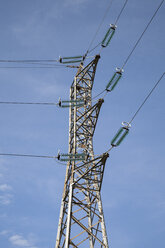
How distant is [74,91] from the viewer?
1895cm

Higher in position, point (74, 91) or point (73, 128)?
point (74, 91)

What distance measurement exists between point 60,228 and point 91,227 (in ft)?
4.56

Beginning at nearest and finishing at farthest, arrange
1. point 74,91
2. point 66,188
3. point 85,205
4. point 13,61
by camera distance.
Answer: point 85,205 < point 66,188 < point 74,91 < point 13,61

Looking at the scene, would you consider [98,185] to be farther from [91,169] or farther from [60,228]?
[60,228]

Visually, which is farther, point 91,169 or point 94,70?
point 94,70

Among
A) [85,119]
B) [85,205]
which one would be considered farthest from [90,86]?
[85,205]

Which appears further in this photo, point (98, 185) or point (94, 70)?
point (94, 70)

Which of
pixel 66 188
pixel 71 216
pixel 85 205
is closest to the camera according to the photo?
pixel 71 216

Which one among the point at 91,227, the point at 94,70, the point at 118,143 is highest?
the point at 94,70

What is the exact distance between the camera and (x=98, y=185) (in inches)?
575

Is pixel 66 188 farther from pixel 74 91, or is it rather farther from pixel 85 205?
pixel 74 91

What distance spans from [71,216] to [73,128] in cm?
541

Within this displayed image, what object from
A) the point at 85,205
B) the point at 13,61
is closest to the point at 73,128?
the point at 85,205

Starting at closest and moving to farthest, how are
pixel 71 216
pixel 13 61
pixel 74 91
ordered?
pixel 71 216 < pixel 74 91 < pixel 13 61
